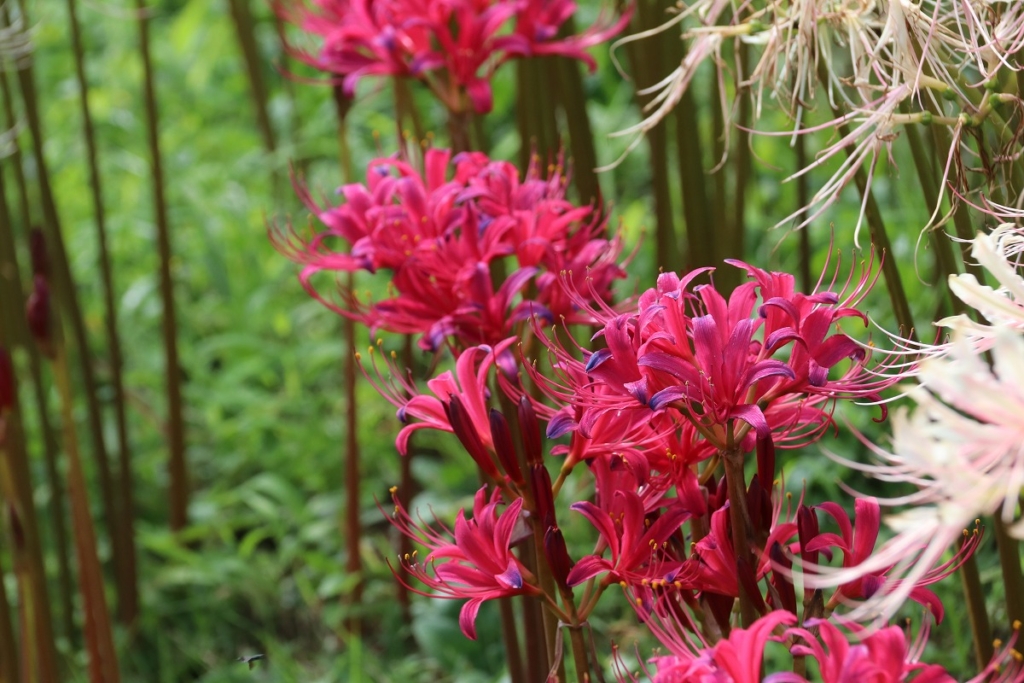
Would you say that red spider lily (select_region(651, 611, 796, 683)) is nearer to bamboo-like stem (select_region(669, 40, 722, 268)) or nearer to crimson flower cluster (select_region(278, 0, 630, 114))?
bamboo-like stem (select_region(669, 40, 722, 268))

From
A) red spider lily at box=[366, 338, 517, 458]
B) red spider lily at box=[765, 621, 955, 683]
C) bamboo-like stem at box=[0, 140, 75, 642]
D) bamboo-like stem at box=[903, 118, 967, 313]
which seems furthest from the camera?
bamboo-like stem at box=[0, 140, 75, 642]

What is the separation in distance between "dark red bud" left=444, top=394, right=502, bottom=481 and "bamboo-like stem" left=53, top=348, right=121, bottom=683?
0.66 m

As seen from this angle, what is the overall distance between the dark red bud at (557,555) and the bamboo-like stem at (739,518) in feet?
0.39

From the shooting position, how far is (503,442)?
0.83 meters

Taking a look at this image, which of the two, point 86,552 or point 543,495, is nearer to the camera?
point 543,495

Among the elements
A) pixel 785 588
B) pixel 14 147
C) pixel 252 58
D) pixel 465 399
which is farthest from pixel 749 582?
pixel 252 58

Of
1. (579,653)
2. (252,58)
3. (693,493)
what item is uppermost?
(252,58)

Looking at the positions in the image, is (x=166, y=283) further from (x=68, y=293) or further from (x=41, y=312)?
(x=41, y=312)

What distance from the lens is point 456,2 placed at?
142 centimetres

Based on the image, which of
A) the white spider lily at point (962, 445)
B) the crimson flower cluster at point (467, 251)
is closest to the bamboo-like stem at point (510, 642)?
the crimson flower cluster at point (467, 251)

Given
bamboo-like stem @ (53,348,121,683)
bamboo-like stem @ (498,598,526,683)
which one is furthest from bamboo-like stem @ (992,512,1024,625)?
bamboo-like stem @ (53,348,121,683)

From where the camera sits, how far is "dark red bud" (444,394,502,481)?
0.83 metres

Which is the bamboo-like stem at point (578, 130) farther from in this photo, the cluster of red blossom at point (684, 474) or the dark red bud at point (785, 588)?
the dark red bud at point (785, 588)

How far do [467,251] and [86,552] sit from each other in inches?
25.4
